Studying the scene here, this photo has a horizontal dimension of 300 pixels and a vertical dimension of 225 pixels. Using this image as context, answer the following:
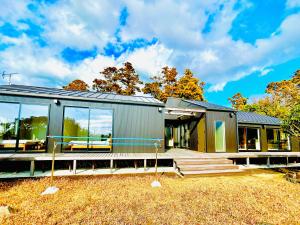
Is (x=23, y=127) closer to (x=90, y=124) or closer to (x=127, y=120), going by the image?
(x=90, y=124)

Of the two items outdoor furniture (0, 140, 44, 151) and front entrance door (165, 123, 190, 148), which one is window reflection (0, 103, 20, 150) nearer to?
outdoor furniture (0, 140, 44, 151)

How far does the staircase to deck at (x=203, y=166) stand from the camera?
20.4 ft

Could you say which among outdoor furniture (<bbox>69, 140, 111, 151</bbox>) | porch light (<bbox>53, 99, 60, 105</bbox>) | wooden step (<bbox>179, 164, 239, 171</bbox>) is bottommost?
wooden step (<bbox>179, 164, 239, 171</bbox>)

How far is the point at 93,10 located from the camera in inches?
388

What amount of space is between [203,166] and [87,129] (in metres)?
5.12

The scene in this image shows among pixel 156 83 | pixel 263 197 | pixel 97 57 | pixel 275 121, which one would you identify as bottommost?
pixel 263 197

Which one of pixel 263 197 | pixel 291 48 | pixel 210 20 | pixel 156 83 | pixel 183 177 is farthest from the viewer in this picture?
pixel 291 48

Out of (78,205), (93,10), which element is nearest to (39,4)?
(93,10)

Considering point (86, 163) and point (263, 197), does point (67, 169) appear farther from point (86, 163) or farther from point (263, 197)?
point (263, 197)

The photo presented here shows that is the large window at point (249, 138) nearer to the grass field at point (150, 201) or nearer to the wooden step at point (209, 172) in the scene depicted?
the wooden step at point (209, 172)

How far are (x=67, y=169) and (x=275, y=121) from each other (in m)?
13.2

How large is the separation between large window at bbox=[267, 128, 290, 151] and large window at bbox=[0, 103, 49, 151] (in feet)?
43.8

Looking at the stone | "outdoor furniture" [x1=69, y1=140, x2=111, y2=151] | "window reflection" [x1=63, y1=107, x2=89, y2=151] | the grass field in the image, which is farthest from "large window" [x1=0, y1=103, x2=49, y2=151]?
the stone

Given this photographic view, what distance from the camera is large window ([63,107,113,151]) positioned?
711 centimetres
